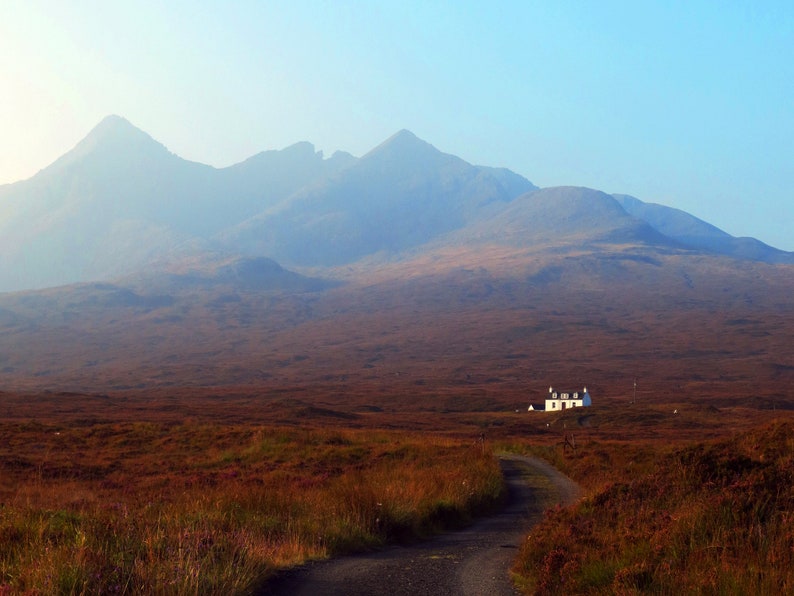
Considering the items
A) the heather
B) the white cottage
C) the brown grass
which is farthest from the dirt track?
the white cottage

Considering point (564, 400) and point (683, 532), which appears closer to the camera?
point (683, 532)

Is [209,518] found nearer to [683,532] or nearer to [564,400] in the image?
[683,532]

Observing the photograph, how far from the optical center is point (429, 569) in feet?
36.1

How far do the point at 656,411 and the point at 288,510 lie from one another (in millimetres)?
77886

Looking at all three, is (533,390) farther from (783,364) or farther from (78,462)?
(78,462)

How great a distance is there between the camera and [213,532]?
9758mm

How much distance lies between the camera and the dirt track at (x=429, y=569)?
31.4ft

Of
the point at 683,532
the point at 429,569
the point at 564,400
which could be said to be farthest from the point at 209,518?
the point at 564,400

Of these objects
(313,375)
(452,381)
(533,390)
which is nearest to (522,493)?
(533,390)

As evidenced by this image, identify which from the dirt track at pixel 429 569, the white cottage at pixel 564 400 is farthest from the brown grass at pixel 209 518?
the white cottage at pixel 564 400

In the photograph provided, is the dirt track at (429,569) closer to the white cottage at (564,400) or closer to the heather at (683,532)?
the heather at (683,532)

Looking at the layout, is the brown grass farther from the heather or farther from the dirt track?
the heather

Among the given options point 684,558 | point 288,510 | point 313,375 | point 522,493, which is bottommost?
point 313,375

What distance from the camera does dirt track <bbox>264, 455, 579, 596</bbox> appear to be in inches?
377
